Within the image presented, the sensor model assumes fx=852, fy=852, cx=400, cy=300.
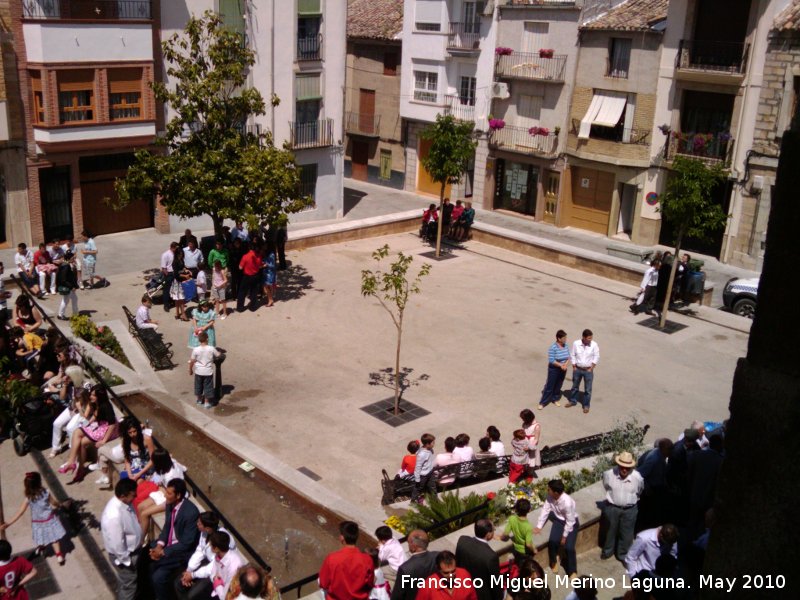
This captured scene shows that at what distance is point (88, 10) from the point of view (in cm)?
2666

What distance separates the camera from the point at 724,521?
3422 millimetres

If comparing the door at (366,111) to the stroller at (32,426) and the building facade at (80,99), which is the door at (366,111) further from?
the stroller at (32,426)

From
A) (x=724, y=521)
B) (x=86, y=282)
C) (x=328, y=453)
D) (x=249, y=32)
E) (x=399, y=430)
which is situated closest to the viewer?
A: (x=724, y=521)

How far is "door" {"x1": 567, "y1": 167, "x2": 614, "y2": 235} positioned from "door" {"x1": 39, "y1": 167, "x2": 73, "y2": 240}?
20.1 metres

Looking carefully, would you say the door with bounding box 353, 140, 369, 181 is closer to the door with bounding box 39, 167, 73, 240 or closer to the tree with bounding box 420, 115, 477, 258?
the tree with bounding box 420, 115, 477, 258

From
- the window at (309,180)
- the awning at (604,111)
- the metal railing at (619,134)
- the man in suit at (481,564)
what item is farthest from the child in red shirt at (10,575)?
the awning at (604,111)

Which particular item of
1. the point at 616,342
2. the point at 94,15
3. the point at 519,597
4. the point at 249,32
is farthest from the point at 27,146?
the point at 519,597

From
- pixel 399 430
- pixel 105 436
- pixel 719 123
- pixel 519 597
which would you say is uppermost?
pixel 719 123

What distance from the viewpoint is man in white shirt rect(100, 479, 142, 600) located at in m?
9.04

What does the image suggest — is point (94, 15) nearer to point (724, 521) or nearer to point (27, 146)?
point (27, 146)

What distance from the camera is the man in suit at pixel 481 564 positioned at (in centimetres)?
853

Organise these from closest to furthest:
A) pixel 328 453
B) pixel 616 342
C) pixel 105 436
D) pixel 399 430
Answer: pixel 105 436
pixel 328 453
pixel 399 430
pixel 616 342

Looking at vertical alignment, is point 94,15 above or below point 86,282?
above

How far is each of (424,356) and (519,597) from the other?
482 inches
